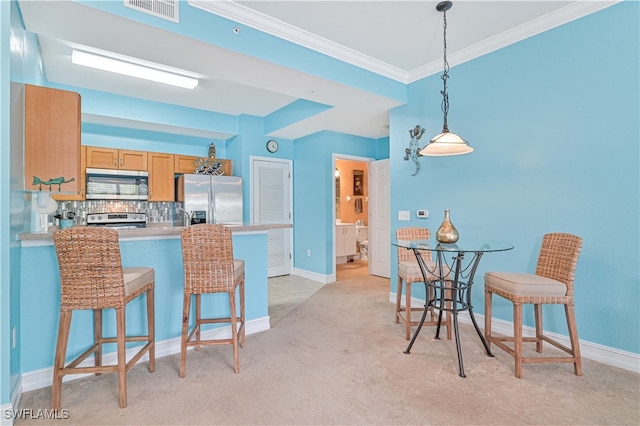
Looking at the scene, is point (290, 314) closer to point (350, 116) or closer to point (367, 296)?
point (367, 296)

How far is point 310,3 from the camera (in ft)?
7.87

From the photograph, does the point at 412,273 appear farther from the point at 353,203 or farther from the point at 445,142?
the point at 353,203

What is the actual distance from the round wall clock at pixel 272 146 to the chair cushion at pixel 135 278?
347cm

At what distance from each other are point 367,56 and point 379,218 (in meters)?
2.77

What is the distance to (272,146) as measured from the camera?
546 centimetres

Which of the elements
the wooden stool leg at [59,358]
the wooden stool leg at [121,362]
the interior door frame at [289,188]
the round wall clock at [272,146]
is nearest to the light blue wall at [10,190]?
the wooden stool leg at [59,358]

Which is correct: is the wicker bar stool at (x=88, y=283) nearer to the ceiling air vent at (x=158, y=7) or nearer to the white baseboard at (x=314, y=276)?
the ceiling air vent at (x=158, y=7)

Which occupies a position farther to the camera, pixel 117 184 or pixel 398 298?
pixel 117 184

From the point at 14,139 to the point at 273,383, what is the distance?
218cm

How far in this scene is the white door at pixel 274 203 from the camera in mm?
5332

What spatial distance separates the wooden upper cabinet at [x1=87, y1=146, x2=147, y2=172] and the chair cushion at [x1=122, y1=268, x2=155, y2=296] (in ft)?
9.95

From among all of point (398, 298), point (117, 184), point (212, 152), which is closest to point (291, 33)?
point (398, 298)

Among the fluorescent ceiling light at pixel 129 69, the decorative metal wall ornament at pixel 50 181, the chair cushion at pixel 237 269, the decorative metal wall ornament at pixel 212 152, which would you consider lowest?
the chair cushion at pixel 237 269

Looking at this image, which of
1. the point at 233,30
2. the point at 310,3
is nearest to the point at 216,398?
the point at 233,30
